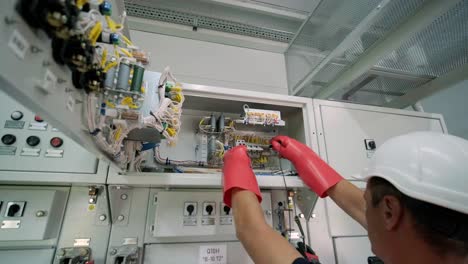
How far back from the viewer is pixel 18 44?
0.26 meters

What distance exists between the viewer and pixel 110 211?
36.3 inches

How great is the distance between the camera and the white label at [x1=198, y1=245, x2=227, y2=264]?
98 cm

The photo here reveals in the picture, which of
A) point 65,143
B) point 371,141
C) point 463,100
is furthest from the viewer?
point 463,100

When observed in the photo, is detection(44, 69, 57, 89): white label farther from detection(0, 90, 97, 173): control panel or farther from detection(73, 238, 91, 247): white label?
detection(73, 238, 91, 247): white label

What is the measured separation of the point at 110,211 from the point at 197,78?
1008 millimetres

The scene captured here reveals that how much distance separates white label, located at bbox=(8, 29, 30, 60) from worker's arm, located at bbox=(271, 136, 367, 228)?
2.98ft

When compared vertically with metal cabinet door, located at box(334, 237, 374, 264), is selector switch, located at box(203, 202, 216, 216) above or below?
above

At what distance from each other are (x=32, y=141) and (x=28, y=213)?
28 cm

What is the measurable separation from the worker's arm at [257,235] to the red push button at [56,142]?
0.72 metres

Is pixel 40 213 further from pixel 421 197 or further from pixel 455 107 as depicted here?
pixel 455 107

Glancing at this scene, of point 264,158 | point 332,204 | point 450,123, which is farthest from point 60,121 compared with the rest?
point 450,123

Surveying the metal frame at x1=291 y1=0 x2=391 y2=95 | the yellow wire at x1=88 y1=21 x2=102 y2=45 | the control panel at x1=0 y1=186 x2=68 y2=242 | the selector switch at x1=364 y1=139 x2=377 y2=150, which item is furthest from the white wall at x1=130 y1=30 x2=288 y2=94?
the yellow wire at x1=88 y1=21 x2=102 y2=45

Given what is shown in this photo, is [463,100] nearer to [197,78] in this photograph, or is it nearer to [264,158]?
[264,158]

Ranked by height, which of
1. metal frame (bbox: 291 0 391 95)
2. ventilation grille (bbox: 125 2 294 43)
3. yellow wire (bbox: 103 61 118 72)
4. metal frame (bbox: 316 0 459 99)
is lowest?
yellow wire (bbox: 103 61 118 72)
